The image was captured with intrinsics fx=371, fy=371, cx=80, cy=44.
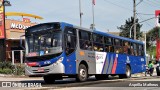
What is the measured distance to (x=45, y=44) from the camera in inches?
755

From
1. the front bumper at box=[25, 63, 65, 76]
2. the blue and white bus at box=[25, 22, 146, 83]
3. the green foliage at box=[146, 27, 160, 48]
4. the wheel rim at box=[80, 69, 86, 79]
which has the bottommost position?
the wheel rim at box=[80, 69, 86, 79]

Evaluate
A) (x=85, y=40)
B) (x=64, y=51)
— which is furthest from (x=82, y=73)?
(x=64, y=51)

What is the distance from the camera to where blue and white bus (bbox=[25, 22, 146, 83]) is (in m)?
18.9

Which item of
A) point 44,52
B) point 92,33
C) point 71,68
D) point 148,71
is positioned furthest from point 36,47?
point 148,71

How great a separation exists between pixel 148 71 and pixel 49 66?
60.3 ft

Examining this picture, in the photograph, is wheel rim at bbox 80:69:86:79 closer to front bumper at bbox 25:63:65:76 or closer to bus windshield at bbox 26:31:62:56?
front bumper at bbox 25:63:65:76

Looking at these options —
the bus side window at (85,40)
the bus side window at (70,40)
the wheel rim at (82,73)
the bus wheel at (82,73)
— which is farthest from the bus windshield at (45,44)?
the wheel rim at (82,73)

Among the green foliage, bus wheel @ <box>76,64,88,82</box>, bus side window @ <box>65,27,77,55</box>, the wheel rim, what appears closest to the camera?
bus side window @ <box>65,27,77,55</box>

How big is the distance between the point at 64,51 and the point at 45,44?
1086mm

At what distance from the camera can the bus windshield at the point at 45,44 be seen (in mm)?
18922

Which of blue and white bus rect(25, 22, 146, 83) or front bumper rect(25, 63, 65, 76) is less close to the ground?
blue and white bus rect(25, 22, 146, 83)

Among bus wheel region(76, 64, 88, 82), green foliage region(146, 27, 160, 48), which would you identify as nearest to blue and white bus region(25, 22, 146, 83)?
bus wheel region(76, 64, 88, 82)

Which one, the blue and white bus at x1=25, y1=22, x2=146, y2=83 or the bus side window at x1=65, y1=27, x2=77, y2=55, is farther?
the bus side window at x1=65, y1=27, x2=77, y2=55

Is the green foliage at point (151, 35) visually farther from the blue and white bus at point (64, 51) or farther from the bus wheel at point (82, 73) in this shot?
the bus wheel at point (82, 73)
